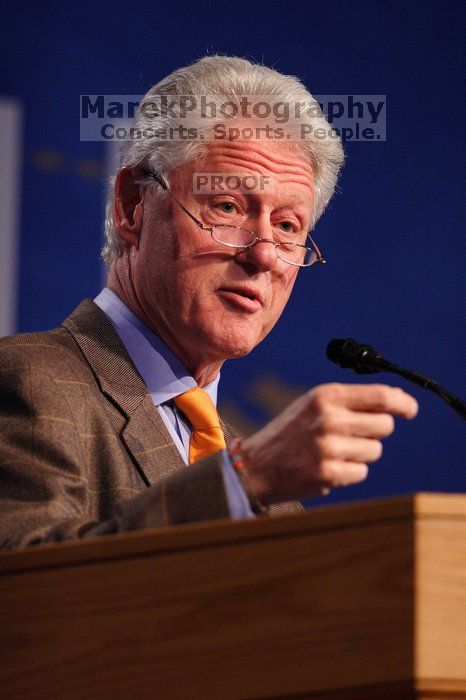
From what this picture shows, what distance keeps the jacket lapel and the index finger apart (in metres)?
0.52

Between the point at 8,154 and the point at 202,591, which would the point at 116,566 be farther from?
the point at 8,154

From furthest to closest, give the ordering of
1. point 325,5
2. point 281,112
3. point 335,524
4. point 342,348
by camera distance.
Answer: point 325,5, point 281,112, point 342,348, point 335,524

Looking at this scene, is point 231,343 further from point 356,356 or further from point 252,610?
point 252,610

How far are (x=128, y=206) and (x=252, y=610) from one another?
1.20 m

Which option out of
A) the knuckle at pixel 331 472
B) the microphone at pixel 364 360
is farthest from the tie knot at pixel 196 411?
the knuckle at pixel 331 472

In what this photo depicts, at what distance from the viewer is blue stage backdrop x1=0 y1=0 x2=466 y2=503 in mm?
2602

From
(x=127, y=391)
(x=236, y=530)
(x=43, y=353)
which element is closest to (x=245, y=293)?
(x=127, y=391)

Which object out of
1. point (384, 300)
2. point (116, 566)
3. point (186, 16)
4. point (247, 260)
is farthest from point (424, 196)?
point (116, 566)

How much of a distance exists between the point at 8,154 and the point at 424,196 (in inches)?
42.8

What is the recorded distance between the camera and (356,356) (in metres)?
1.60

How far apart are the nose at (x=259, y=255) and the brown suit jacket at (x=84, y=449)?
280 millimetres

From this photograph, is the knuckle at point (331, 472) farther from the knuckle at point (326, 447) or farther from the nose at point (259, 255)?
the nose at point (259, 255)

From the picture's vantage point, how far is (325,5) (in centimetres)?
277

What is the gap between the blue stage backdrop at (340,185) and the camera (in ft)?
8.54
